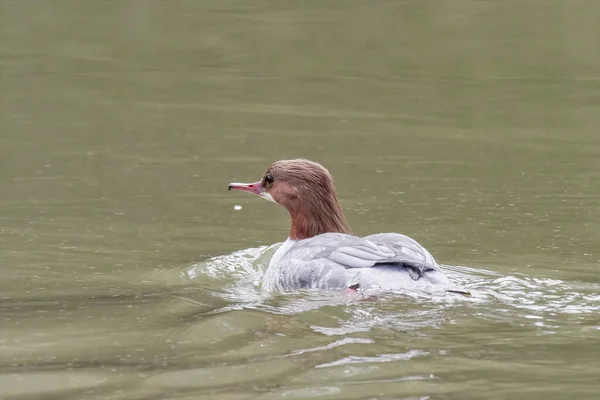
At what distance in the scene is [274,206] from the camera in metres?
11.4

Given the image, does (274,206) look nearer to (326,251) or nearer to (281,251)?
(281,251)

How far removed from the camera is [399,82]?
1523cm

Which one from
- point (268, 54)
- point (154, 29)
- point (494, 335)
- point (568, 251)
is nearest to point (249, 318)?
point (494, 335)

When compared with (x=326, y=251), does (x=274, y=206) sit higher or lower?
higher

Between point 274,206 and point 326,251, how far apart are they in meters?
2.90

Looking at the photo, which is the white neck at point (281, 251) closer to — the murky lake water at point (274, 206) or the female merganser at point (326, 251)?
the female merganser at point (326, 251)

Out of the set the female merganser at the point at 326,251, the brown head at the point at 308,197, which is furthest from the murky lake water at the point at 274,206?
the brown head at the point at 308,197

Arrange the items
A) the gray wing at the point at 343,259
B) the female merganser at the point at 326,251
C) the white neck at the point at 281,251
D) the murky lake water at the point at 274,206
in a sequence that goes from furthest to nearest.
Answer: the white neck at the point at 281,251 < the gray wing at the point at 343,259 < the female merganser at the point at 326,251 < the murky lake water at the point at 274,206

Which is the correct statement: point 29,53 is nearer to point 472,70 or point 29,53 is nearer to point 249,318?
point 472,70

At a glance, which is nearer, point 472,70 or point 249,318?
point 249,318

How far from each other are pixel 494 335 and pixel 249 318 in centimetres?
156

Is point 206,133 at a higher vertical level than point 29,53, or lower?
lower

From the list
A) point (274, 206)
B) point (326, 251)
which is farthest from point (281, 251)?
point (274, 206)

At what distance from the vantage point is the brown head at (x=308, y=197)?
9.51 m
